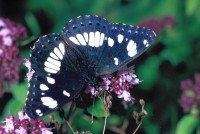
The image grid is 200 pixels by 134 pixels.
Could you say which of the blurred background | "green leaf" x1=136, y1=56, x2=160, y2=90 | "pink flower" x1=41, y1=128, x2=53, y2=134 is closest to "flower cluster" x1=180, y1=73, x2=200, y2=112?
the blurred background

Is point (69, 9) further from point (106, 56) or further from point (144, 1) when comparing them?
point (106, 56)

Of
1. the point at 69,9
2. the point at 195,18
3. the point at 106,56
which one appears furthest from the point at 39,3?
the point at 106,56

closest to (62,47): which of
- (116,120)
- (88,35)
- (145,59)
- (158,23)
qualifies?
(88,35)

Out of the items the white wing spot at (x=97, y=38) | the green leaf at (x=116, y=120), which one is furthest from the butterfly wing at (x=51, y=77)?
the green leaf at (x=116, y=120)

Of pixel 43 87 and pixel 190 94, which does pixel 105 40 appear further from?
pixel 190 94

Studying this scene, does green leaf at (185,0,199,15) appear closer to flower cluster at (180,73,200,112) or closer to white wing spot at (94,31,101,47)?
flower cluster at (180,73,200,112)

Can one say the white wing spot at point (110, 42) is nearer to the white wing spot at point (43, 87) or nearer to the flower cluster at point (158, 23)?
the white wing spot at point (43, 87)
